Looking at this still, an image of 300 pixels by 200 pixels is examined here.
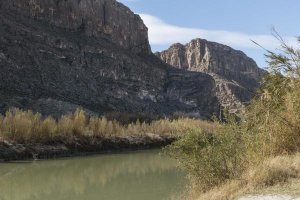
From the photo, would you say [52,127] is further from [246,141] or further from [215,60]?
[215,60]

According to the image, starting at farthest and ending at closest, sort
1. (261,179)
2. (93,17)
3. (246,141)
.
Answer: (93,17), (246,141), (261,179)

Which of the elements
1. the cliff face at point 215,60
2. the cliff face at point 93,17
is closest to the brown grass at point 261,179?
the cliff face at point 93,17

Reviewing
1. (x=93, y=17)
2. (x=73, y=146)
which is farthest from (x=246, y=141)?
(x=93, y=17)

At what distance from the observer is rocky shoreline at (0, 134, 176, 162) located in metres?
24.0

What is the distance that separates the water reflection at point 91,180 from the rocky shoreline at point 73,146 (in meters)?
1.75

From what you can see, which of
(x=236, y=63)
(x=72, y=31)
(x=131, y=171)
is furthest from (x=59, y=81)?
(x=236, y=63)

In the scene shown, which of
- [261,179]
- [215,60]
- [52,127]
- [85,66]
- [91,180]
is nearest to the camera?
[261,179]

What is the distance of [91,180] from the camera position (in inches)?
676

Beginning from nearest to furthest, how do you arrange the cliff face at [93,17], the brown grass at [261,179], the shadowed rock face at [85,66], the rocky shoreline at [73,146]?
the brown grass at [261,179] → the rocky shoreline at [73,146] → the shadowed rock face at [85,66] → the cliff face at [93,17]

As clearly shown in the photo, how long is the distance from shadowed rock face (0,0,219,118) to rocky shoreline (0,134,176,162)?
1290 centimetres

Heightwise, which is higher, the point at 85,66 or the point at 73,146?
the point at 85,66

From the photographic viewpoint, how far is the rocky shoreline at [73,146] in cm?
2405

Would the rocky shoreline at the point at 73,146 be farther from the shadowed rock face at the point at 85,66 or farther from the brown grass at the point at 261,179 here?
the brown grass at the point at 261,179

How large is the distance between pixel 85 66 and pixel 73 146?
43009mm
